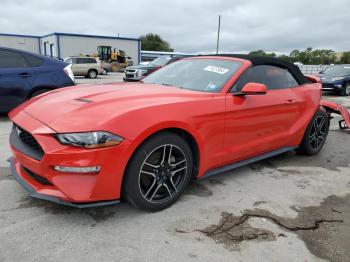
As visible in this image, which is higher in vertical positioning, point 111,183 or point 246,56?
point 246,56

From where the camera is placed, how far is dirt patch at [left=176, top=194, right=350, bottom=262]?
2639 millimetres

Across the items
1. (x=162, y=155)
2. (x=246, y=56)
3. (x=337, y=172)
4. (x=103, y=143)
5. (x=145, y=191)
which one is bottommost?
(x=337, y=172)

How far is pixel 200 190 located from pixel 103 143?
1.45 metres

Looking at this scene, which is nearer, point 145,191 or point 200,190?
point 145,191

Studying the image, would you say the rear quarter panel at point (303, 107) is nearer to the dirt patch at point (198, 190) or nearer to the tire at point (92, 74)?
the dirt patch at point (198, 190)

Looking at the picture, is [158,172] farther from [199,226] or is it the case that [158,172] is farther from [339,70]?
[339,70]

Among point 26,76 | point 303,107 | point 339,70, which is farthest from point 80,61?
point 303,107

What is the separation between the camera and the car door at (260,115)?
11.7 feet

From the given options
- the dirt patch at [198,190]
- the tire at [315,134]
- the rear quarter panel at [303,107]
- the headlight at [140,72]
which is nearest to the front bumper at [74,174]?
the dirt patch at [198,190]

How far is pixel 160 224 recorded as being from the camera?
286 cm

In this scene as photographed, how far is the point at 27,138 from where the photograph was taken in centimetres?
287

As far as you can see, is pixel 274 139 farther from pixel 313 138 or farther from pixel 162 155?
pixel 162 155

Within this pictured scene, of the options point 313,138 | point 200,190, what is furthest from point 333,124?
point 200,190

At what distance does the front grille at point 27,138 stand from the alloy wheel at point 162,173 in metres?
0.90
